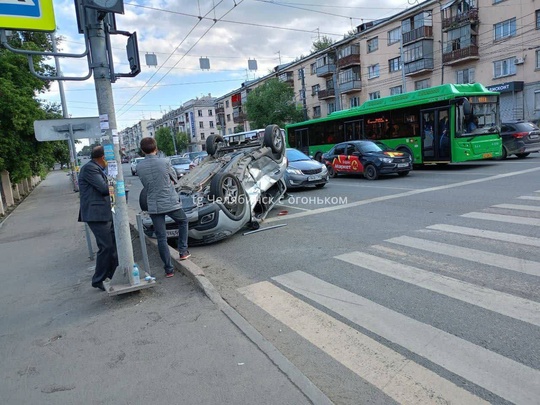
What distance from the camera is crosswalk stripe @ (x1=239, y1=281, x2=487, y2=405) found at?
2.70 m

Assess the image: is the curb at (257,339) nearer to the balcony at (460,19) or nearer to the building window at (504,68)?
the building window at (504,68)

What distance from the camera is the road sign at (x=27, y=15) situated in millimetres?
4035

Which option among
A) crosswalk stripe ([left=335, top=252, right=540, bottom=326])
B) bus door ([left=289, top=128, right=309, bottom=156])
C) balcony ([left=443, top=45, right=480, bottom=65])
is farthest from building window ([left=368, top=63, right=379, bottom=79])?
crosswalk stripe ([left=335, top=252, right=540, bottom=326])

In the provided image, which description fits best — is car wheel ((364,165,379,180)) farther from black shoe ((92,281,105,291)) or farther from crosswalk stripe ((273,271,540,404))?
black shoe ((92,281,105,291))

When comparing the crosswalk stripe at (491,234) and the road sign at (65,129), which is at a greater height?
the road sign at (65,129)

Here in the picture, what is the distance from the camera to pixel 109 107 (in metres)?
4.61

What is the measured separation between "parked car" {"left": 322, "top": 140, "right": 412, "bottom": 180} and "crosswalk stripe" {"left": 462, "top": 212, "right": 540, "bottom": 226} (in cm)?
695

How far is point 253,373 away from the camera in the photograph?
3010mm

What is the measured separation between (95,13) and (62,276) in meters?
4.02

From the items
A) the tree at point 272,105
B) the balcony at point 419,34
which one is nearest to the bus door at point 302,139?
the balcony at point 419,34

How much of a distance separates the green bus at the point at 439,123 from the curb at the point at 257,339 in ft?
42.8

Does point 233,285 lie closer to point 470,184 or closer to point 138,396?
point 138,396

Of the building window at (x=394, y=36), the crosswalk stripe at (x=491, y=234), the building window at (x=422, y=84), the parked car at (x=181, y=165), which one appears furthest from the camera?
the building window at (x=394, y=36)

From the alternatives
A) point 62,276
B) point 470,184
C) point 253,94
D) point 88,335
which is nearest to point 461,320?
point 88,335
